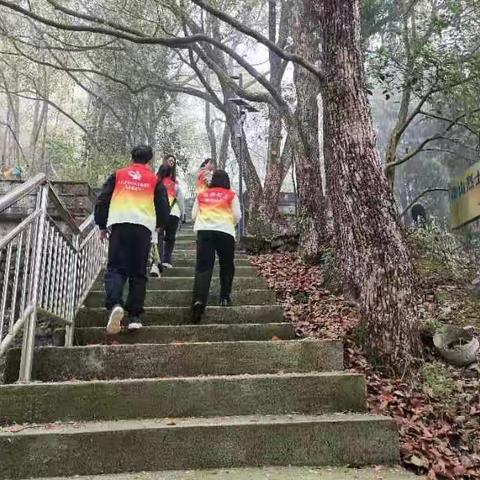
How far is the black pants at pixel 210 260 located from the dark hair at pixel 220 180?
532 millimetres

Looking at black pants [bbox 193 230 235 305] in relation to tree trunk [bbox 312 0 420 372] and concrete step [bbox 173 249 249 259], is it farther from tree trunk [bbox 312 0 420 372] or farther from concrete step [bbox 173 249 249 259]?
concrete step [bbox 173 249 249 259]

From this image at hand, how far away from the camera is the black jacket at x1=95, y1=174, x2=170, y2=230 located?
4.66m

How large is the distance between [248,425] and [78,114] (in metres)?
28.6

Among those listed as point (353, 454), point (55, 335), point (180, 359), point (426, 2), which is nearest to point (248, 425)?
point (353, 454)

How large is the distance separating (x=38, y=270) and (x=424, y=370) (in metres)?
3.07

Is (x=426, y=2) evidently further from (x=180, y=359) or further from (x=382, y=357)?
(x=180, y=359)

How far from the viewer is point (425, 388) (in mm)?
4148

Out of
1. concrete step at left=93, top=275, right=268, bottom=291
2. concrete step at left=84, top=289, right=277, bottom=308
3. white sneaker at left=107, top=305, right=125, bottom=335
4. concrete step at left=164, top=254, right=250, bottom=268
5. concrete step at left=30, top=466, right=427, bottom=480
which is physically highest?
concrete step at left=164, top=254, right=250, bottom=268

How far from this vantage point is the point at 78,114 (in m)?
29.2

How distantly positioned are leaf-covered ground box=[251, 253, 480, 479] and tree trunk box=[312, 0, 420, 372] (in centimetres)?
21

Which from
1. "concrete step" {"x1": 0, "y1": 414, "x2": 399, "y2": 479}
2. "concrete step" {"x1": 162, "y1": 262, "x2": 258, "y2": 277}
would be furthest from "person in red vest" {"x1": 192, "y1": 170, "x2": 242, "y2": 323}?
"concrete step" {"x1": 0, "y1": 414, "x2": 399, "y2": 479}

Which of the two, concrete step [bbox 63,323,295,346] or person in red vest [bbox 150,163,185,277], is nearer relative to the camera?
concrete step [bbox 63,323,295,346]

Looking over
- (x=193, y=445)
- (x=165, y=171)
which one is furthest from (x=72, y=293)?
(x=165, y=171)

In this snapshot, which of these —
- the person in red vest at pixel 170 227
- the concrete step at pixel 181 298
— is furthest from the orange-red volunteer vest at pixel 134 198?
the person in red vest at pixel 170 227
